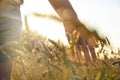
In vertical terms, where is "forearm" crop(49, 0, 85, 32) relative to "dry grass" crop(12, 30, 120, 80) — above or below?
above

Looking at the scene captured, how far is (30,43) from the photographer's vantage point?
151 cm

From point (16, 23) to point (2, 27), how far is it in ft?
0.43

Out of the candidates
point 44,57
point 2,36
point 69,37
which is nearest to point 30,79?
point 2,36

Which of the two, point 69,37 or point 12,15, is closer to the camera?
point 69,37

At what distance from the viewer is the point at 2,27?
165 centimetres

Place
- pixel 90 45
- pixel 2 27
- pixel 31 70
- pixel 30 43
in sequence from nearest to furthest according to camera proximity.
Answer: pixel 90 45 → pixel 30 43 → pixel 2 27 → pixel 31 70

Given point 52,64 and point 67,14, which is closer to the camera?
point 67,14

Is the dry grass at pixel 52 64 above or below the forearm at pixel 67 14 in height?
below

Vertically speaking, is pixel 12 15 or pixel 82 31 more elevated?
pixel 12 15

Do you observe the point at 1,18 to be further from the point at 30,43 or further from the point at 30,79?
the point at 30,79

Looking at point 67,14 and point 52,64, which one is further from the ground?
point 67,14

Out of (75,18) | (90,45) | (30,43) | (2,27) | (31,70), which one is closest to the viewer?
(75,18)

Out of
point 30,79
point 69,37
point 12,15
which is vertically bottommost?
point 30,79

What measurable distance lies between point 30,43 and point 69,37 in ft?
1.94
